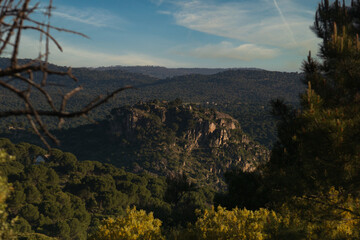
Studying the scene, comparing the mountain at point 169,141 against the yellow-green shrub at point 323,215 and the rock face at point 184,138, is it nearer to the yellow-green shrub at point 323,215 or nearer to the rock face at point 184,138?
the rock face at point 184,138

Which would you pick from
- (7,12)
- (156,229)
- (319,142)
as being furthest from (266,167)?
(7,12)

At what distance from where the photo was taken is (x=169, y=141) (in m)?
119

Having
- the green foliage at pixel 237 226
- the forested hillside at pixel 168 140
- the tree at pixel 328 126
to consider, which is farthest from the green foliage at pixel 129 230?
the forested hillside at pixel 168 140

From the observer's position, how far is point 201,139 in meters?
125

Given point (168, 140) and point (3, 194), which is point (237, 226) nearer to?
point (3, 194)

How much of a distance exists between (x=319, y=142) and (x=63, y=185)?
209 ft

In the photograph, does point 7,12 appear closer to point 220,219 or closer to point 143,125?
point 220,219

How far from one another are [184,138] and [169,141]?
7548 mm

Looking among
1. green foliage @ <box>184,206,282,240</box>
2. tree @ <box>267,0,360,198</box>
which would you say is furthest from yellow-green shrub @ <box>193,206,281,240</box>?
tree @ <box>267,0,360,198</box>

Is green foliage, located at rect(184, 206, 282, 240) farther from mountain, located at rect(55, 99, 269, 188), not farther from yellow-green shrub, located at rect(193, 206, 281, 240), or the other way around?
mountain, located at rect(55, 99, 269, 188)

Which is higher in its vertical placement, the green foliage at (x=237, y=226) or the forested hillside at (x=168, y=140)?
the green foliage at (x=237, y=226)

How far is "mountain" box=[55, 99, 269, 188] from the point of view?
367ft

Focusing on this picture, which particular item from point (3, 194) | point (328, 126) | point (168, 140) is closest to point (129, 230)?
point (3, 194)

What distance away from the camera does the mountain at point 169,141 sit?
367 feet
